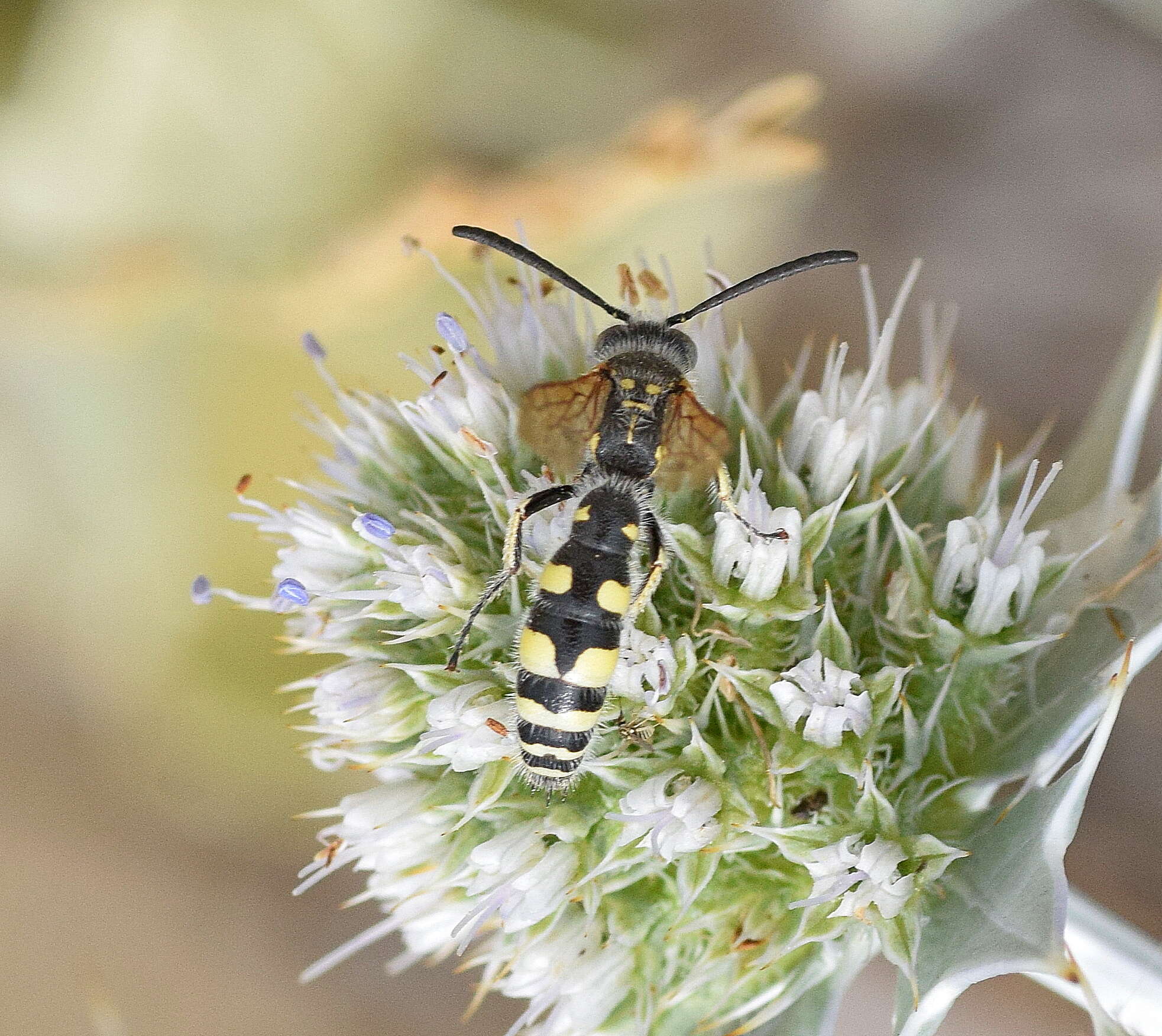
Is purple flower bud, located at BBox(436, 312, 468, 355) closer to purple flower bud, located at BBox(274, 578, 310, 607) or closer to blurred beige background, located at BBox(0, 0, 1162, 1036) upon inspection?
purple flower bud, located at BBox(274, 578, 310, 607)

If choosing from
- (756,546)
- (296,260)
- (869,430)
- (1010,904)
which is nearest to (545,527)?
(756,546)

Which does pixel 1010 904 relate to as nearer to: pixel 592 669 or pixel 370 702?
pixel 592 669

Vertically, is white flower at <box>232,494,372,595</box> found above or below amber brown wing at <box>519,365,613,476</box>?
below

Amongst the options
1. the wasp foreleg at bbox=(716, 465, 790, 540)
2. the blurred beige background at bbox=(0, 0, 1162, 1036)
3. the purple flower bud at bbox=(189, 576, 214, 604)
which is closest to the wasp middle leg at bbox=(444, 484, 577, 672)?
the wasp foreleg at bbox=(716, 465, 790, 540)

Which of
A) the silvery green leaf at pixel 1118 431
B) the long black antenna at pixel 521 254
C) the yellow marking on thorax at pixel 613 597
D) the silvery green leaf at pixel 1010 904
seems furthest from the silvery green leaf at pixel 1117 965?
the long black antenna at pixel 521 254

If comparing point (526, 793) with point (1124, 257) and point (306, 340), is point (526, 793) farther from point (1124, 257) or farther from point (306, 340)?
point (1124, 257)

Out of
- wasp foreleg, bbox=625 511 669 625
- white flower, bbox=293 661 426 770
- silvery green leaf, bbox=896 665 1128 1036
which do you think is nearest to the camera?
silvery green leaf, bbox=896 665 1128 1036
